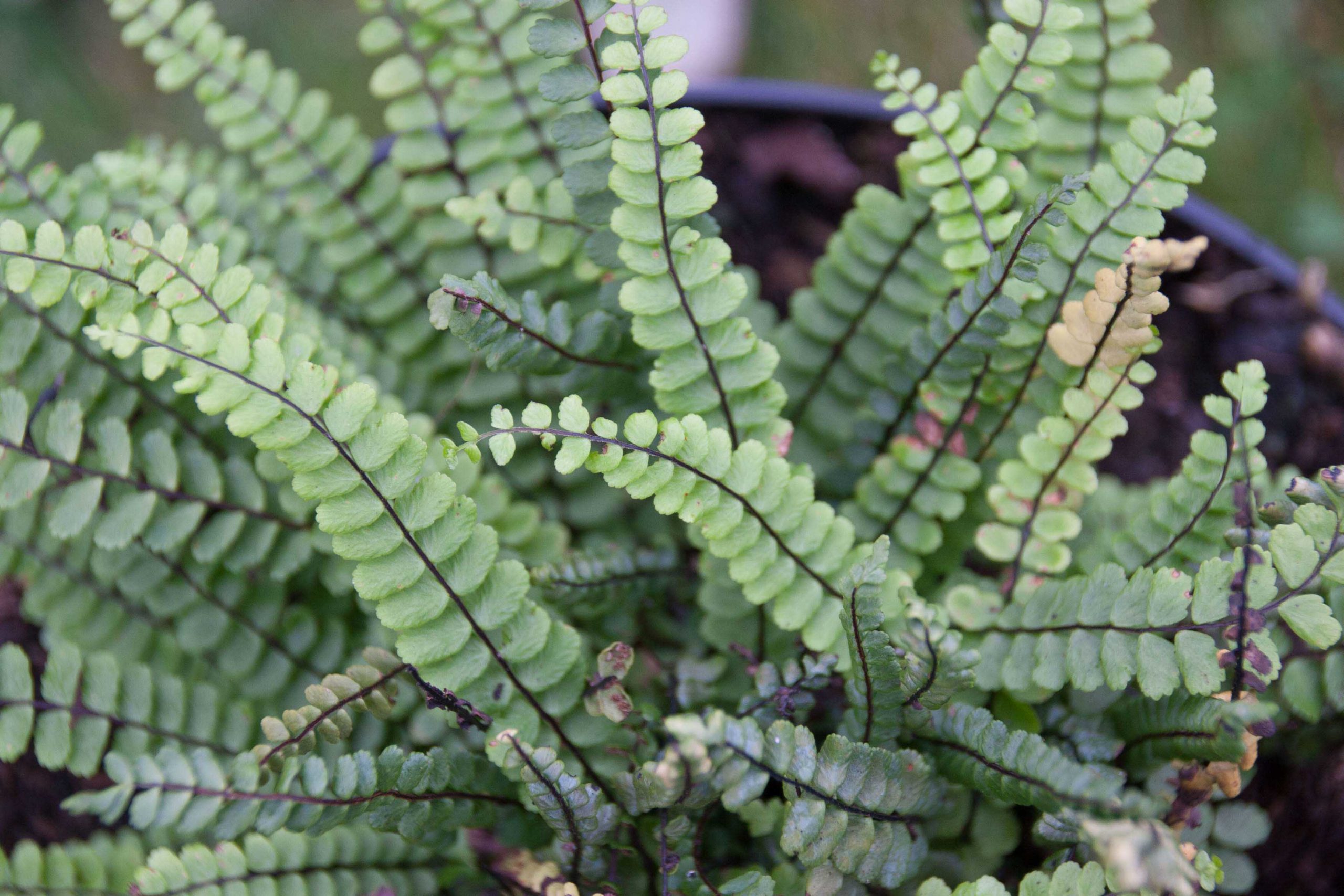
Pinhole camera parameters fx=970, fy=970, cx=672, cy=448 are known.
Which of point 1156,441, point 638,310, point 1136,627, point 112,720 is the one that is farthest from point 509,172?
point 1156,441

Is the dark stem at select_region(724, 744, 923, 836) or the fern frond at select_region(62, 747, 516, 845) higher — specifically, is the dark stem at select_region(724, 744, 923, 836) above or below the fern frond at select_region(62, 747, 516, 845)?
below

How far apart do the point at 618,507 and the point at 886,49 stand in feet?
6.12

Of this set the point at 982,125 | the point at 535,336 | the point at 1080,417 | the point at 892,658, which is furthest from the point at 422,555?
the point at 982,125

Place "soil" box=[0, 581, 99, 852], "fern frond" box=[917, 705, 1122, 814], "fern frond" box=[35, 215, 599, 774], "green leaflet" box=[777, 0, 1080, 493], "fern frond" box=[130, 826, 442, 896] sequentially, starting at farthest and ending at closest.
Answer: "soil" box=[0, 581, 99, 852]
"green leaflet" box=[777, 0, 1080, 493]
"fern frond" box=[130, 826, 442, 896]
"fern frond" box=[35, 215, 599, 774]
"fern frond" box=[917, 705, 1122, 814]

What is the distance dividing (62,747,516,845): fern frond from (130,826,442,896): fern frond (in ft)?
0.25

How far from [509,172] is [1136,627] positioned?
3.73ft

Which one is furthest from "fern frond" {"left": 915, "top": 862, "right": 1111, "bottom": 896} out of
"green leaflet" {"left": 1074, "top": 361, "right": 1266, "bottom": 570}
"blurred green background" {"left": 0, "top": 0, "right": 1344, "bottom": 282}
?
"blurred green background" {"left": 0, "top": 0, "right": 1344, "bottom": 282}

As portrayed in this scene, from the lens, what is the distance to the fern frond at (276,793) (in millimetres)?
1107

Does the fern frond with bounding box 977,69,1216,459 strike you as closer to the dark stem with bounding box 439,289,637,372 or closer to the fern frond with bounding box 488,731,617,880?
the dark stem with bounding box 439,289,637,372

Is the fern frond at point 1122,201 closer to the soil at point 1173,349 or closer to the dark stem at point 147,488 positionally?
the soil at point 1173,349

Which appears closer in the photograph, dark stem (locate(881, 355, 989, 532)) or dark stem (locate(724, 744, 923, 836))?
dark stem (locate(724, 744, 923, 836))

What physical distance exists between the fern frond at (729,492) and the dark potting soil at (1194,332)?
0.88 metres

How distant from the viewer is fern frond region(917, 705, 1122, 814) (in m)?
Answer: 0.97

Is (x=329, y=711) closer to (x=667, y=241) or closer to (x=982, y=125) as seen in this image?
(x=667, y=241)
